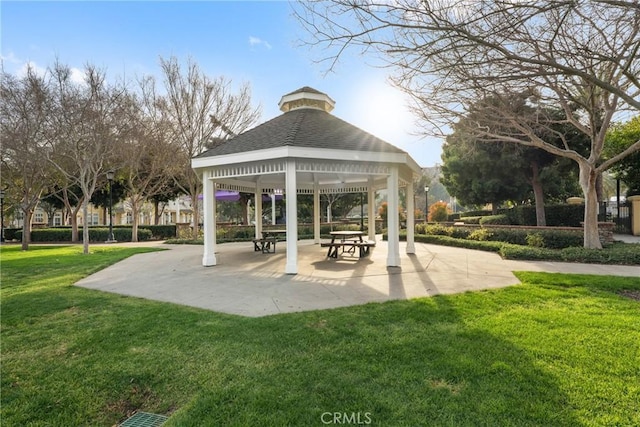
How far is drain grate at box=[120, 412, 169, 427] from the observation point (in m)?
2.88

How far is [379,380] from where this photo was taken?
3191mm

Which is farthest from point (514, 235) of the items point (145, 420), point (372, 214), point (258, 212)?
point (145, 420)

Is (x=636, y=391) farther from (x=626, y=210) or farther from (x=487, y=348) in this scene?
(x=626, y=210)

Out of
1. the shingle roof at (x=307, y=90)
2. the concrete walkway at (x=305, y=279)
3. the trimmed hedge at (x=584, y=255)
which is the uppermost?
the shingle roof at (x=307, y=90)

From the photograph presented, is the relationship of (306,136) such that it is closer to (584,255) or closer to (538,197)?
(584,255)

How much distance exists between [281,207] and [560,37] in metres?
35.4

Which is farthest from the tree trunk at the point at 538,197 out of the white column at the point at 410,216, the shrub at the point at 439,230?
the white column at the point at 410,216

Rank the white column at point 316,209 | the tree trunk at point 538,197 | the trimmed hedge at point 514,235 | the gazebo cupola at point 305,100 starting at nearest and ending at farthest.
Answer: the gazebo cupola at point 305,100 < the trimmed hedge at point 514,235 < the white column at point 316,209 < the tree trunk at point 538,197

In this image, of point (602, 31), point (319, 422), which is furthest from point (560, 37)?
point (319, 422)

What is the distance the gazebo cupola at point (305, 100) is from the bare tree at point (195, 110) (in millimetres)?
8899

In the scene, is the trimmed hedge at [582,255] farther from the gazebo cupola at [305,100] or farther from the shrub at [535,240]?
the gazebo cupola at [305,100]

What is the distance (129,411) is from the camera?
3088 millimetres

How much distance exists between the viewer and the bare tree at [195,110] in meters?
18.7

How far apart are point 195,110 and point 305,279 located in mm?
15085
